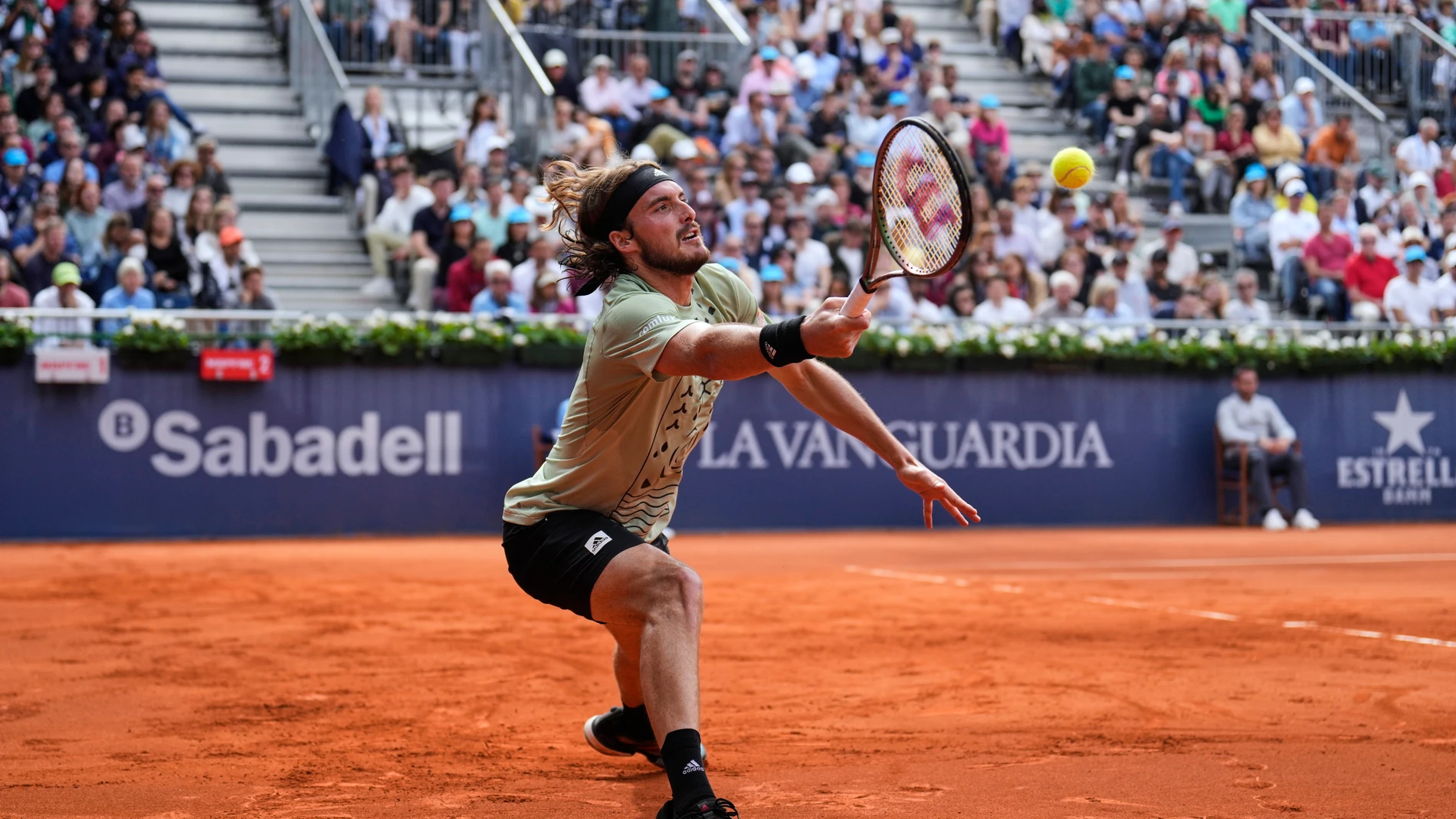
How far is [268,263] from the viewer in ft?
54.0

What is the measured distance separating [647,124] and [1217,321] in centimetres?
648

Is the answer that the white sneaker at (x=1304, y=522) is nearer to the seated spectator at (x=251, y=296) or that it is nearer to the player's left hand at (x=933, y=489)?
the seated spectator at (x=251, y=296)

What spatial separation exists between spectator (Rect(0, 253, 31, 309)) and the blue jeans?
13.2m

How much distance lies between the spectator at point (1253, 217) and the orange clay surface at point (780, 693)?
8.44 meters

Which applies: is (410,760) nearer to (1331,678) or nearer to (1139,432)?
(1331,678)

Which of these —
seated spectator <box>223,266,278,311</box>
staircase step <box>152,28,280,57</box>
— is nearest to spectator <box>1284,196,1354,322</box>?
seated spectator <box>223,266,278,311</box>

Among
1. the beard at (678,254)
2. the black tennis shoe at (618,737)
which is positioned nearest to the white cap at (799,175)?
the black tennis shoe at (618,737)

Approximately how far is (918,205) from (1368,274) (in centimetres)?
1489

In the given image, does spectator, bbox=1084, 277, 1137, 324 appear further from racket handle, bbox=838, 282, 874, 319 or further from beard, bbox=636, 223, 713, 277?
racket handle, bbox=838, 282, 874, 319

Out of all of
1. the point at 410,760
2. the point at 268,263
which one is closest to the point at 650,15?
the point at 268,263

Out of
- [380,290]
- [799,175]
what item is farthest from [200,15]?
[799,175]

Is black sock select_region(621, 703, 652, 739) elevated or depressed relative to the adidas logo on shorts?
depressed

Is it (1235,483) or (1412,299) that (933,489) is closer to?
(1235,483)

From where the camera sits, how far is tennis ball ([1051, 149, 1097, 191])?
571 cm
